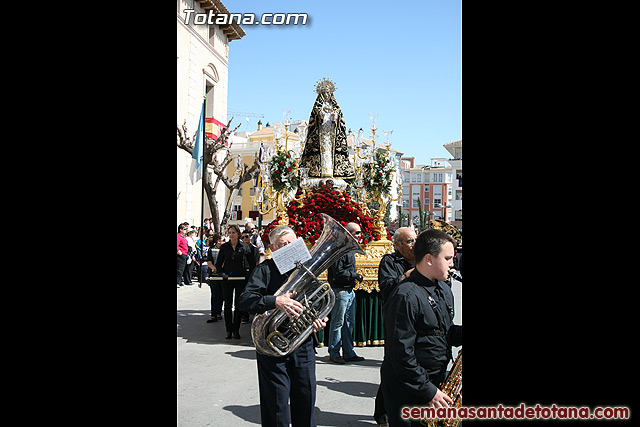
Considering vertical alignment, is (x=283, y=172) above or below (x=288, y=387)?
above

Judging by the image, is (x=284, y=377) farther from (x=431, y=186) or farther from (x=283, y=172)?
(x=431, y=186)

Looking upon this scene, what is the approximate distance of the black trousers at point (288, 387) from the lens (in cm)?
364

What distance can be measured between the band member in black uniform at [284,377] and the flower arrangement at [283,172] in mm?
5441

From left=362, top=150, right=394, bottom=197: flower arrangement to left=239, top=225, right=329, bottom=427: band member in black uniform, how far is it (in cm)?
574

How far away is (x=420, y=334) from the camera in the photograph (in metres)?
2.96

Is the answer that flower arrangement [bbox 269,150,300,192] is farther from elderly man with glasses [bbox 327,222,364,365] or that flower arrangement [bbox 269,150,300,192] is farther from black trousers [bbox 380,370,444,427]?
black trousers [bbox 380,370,444,427]

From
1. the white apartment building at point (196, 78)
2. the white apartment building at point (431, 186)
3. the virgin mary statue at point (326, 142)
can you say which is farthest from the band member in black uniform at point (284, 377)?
the white apartment building at point (431, 186)

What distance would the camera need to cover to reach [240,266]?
9000 millimetres

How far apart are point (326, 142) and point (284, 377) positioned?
6.87 metres

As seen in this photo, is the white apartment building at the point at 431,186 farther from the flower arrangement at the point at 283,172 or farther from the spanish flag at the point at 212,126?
the flower arrangement at the point at 283,172

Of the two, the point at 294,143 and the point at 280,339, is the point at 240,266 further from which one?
the point at 280,339

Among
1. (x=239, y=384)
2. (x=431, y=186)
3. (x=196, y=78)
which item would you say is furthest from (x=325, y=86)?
(x=431, y=186)
